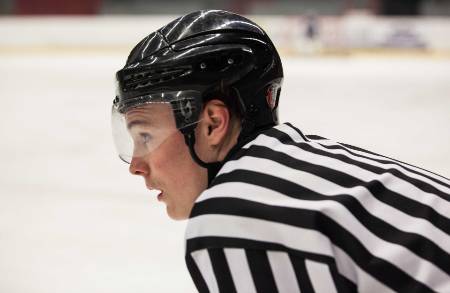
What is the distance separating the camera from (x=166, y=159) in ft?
3.32

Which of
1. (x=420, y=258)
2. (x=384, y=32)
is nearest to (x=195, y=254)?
(x=420, y=258)

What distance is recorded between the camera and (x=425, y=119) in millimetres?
4234

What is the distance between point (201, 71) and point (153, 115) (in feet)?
0.33

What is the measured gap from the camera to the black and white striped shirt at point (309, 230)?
81 centimetres

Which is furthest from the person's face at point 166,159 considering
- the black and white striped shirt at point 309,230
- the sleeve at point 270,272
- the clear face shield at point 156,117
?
the sleeve at point 270,272

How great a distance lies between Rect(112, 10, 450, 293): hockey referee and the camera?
32.1 inches

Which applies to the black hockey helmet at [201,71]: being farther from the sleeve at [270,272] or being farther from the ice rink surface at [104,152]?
the ice rink surface at [104,152]

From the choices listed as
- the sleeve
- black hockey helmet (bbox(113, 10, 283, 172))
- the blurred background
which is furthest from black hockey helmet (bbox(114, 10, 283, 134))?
the blurred background

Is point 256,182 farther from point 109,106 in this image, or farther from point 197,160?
point 109,106

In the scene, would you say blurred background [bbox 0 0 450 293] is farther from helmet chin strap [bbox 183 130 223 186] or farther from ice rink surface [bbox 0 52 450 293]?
helmet chin strap [bbox 183 130 223 186]

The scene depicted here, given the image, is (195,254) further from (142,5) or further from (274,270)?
(142,5)

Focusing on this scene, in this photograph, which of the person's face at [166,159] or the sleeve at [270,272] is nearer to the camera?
the sleeve at [270,272]

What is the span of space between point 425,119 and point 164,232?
2.42 m

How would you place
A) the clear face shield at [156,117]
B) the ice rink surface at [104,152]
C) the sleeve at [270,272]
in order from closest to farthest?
the sleeve at [270,272] → the clear face shield at [156,117] → the ice rink surface at [104,152]
